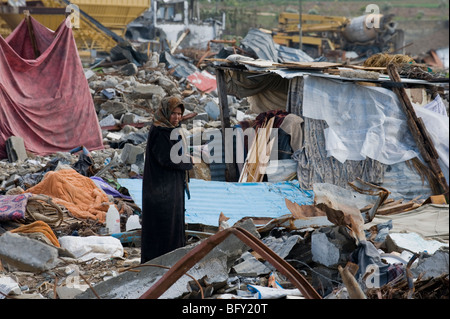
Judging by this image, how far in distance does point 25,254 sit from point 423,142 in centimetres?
477

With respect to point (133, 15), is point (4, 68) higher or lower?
lower

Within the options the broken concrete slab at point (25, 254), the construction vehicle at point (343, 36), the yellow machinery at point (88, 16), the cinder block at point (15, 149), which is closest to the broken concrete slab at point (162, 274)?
the broken concrete slab at point (25, 254)

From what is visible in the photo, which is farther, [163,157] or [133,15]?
[133,15]

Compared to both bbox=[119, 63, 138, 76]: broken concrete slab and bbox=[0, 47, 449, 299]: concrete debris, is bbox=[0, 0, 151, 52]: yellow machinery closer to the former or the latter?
bbox=[119, 63, 138, 76]: broken concrete slab

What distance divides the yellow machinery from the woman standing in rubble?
14.7m

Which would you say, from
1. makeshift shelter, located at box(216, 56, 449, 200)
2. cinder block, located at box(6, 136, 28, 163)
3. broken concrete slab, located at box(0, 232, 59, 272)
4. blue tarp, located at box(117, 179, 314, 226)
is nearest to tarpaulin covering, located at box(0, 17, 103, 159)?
cinder block, located at box(6, 136, 28, 163)

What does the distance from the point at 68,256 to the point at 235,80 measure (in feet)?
15.7

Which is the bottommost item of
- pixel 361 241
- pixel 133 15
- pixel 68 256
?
pixel 68 256

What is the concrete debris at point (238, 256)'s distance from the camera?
3920 mm

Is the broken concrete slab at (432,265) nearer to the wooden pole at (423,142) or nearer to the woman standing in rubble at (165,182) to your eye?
the woman standing in rubble at (165,182)

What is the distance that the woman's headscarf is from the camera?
5.03 metres

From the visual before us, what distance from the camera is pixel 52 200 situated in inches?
281
